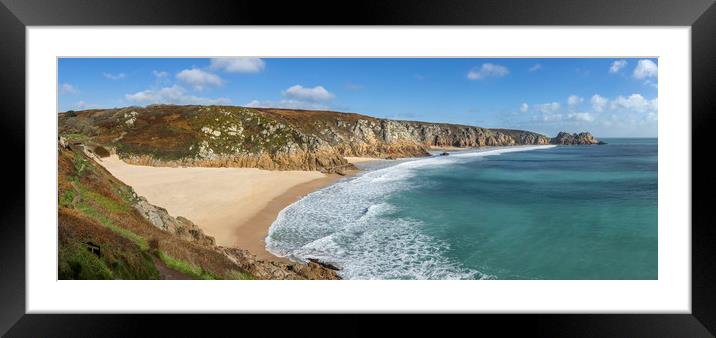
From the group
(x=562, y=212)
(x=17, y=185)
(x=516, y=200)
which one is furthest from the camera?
(x=516, y=200)

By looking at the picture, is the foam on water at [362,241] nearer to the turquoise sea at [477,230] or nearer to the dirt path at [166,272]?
the turquoise sea at [477,230]

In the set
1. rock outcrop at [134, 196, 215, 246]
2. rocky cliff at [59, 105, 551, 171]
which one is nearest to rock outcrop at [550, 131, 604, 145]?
rocky cliff at [59, 105, 551, 171]

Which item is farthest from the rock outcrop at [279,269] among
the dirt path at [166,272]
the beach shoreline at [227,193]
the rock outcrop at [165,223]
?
the dirt path at [166,272]

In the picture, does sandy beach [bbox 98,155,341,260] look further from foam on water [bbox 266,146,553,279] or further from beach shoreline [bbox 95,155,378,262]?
foam on water [bbox 266,146,553,279]
